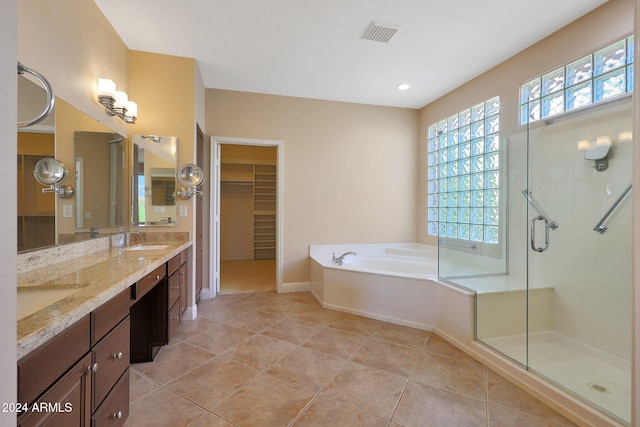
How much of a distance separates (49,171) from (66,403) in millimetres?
1336

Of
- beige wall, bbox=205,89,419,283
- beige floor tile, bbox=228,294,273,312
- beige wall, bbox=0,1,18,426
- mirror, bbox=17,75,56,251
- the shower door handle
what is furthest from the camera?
beige wall, bbox=205,89,419,283

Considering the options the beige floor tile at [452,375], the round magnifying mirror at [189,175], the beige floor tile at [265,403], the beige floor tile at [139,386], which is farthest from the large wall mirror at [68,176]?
the beige floor tile at [452,375]

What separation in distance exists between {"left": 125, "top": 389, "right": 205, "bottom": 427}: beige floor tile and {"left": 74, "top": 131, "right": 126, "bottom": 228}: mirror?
49.4 inches

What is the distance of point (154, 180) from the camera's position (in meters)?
2.88

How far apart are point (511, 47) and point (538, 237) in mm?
1843

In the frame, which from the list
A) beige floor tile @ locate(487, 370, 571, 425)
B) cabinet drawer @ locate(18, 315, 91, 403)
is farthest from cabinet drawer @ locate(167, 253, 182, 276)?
beige floor tile @ locate(487, 370, 571, 425)

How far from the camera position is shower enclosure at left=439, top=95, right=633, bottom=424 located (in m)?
1.99

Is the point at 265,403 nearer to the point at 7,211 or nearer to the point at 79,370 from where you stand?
the point at 79,370

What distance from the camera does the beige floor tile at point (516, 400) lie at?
1.64m

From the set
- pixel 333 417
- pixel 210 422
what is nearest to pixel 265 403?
pixel 210 422

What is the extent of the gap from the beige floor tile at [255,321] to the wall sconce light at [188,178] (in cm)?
142

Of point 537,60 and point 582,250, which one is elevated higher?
point 537,60

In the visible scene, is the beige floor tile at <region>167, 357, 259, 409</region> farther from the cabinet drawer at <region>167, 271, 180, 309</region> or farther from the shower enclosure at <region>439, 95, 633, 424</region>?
the shower enclosure at <region>439, 95, 633, 424</region>

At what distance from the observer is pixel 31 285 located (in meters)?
1.25
